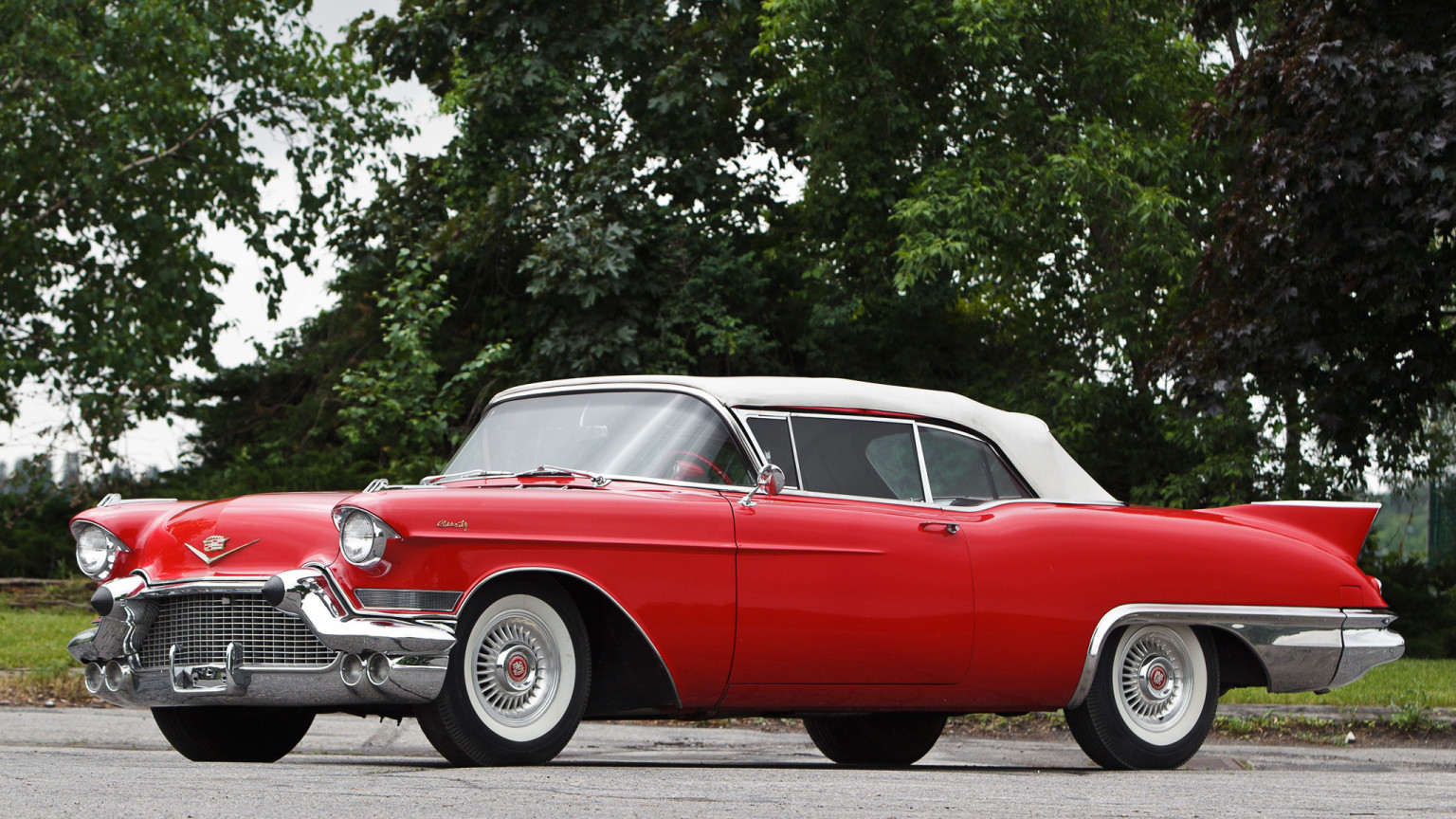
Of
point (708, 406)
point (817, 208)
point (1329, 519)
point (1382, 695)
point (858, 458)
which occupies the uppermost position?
point (817, 208)

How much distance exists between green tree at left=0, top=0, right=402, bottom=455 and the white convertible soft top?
63.9 feet

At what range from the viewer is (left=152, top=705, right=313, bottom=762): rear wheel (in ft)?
21.6

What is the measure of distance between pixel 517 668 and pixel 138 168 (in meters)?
22.7

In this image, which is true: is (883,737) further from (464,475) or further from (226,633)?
(226,633)

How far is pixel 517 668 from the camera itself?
19.0 ft

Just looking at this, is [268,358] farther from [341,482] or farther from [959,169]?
[959,169]

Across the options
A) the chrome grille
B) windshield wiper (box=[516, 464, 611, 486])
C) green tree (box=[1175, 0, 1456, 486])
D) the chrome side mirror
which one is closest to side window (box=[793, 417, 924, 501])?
the chrome side mirror

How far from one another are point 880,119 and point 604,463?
1729 centimetres

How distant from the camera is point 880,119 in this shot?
23.0m

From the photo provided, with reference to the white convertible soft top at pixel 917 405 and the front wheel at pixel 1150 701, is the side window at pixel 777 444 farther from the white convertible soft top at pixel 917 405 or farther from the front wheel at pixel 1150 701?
the front wheel at pixel 1150 701

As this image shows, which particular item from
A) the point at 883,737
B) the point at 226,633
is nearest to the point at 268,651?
the point at 226,633

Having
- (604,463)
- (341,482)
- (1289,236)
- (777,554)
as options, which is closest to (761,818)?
(777,554)

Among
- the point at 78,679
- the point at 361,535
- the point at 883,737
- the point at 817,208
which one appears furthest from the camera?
the point at 817,208

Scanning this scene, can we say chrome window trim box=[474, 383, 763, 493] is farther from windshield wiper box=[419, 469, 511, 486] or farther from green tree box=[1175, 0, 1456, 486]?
green tree box=[1175, 0, 1456, 486]
